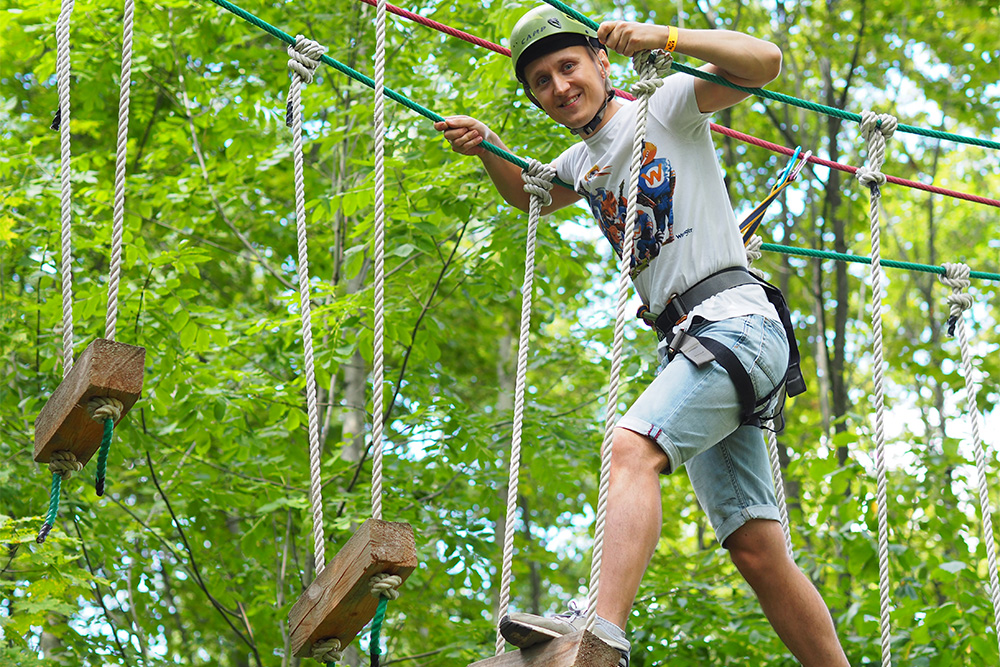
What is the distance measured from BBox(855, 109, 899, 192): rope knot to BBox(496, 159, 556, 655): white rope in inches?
32.2

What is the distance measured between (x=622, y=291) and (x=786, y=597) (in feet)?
2.89

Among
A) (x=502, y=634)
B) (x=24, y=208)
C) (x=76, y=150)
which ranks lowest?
(x=502, y=634)

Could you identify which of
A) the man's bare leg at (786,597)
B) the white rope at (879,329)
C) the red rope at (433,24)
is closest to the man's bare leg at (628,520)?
the man's bare leg at (786,597)

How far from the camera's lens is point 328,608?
5.31ft

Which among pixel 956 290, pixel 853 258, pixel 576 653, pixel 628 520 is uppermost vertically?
pixel 853 258

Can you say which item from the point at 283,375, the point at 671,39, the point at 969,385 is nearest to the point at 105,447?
the point at 671,39

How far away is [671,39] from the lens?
197cm

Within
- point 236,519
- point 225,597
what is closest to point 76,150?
point 236,519

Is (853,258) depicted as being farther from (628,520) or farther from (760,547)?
(628,520)

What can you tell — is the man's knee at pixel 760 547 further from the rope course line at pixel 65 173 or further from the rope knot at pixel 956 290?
the rope course line at pixel 65 173

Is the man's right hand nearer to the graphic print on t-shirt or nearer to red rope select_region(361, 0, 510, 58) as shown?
red rope select_region(361, 0, 510, 58)

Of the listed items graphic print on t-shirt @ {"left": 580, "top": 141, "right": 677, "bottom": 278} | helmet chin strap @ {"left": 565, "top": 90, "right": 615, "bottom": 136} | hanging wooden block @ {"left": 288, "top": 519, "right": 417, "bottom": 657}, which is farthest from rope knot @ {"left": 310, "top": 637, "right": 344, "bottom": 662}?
helmet chin strap @ {"left": 565, "top": 90, "right": 615, "bottom": 136}

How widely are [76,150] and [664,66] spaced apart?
15.1ft

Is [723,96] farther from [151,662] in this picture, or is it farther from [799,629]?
[151,662]
